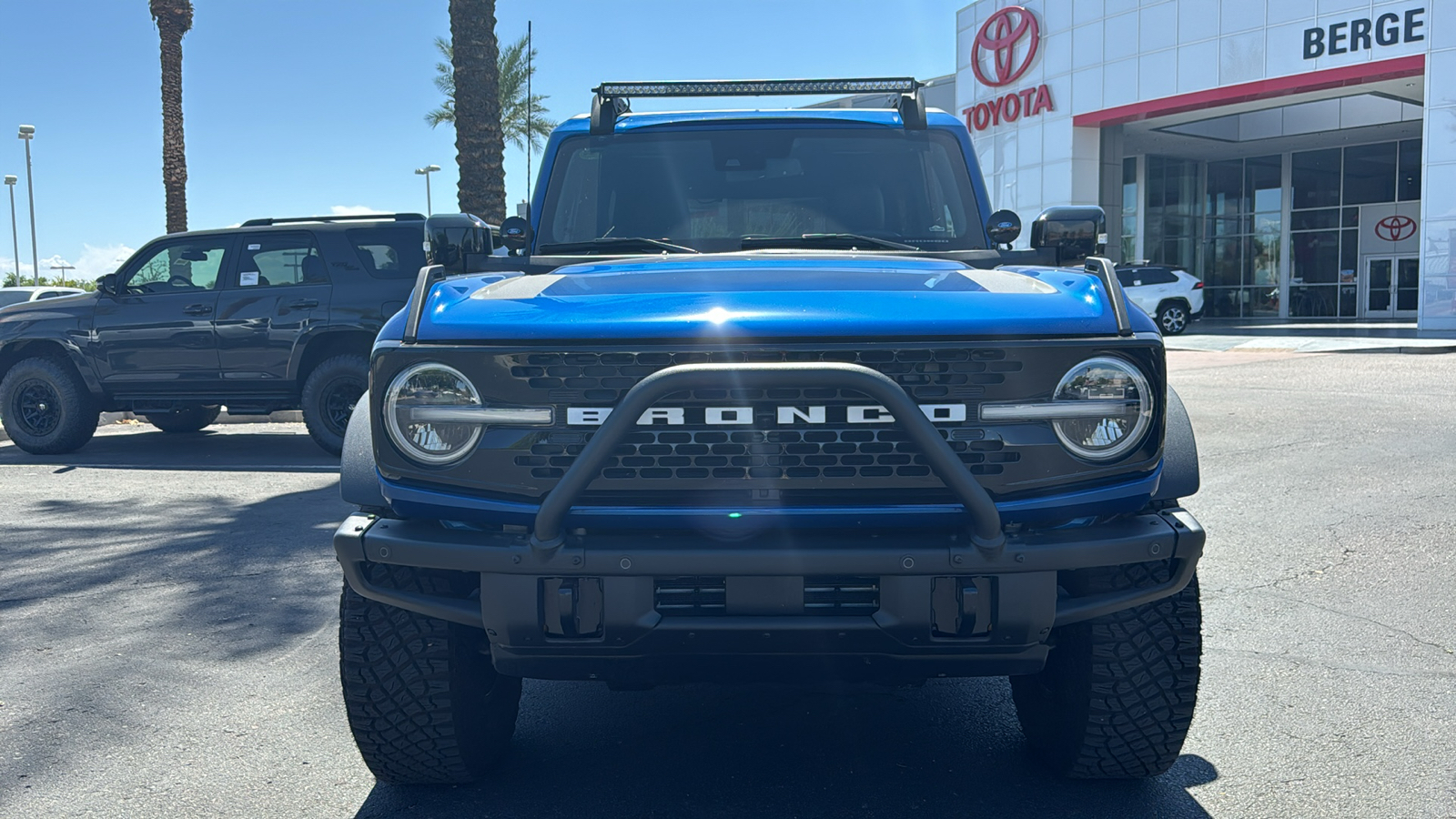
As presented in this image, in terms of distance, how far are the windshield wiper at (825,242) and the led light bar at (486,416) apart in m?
1.55

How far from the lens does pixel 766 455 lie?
8.36 feet

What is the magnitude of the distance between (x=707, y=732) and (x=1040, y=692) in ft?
3.21

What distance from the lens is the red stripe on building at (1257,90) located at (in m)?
24.2

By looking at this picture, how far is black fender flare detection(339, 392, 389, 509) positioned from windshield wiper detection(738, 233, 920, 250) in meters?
1.51

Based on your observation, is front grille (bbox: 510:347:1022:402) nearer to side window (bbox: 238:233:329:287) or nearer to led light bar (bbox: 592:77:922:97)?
led light bar (bbox: 592:77:922:97)

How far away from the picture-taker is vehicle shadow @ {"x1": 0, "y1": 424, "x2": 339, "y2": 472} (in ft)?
31.7

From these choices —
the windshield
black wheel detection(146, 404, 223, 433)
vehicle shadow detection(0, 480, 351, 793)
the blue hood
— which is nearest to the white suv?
black wheel detection(146, 404, 223, 433)

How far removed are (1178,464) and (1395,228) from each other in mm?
36938

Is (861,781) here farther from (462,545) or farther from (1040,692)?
(462,545)

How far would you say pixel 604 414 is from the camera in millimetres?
2566

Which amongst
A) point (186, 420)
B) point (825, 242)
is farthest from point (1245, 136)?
point (825, 242)

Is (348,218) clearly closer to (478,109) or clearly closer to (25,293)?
(478,109)

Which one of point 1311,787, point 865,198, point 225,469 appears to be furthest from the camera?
point 225,469

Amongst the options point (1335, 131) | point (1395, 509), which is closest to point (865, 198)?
point (1395, 509)
